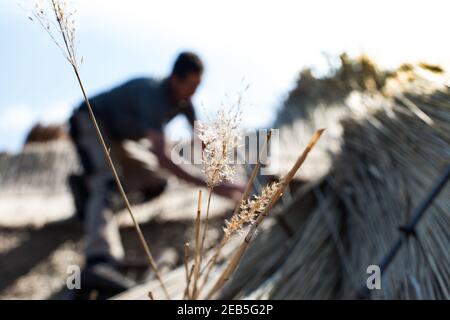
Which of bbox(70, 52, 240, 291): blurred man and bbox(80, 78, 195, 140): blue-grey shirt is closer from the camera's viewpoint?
bbox(70, 52, 240, 291): blurred man

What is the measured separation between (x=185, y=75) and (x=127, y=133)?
30 centimetres

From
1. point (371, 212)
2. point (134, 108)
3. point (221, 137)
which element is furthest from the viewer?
point (134, 108)

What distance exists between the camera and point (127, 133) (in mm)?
2154

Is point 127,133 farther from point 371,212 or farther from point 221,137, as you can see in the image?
point 221,137

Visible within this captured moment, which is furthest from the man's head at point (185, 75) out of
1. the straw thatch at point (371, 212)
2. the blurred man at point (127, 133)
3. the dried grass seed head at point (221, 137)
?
the dried grass seed head at point (221, 137)

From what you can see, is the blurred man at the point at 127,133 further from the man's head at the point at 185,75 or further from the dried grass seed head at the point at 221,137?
the dried grass seed head at the point at 221,137

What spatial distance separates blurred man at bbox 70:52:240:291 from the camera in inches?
78.4

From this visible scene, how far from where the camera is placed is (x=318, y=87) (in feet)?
8.58

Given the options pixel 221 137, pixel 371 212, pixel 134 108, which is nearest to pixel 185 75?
pixel 134 108

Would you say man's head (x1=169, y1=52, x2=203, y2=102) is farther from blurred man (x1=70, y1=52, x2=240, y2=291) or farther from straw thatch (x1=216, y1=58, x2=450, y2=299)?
straw thatch (x1=216, y1=58, x2=450, y2=299)

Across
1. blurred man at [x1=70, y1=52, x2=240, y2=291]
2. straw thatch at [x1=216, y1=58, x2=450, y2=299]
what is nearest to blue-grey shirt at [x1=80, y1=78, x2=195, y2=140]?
blurred man at [x1=70, y1=52, x2=240, y2=291]

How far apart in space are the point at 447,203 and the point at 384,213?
0.30 m

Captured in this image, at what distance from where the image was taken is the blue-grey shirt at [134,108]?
212 centimetres
